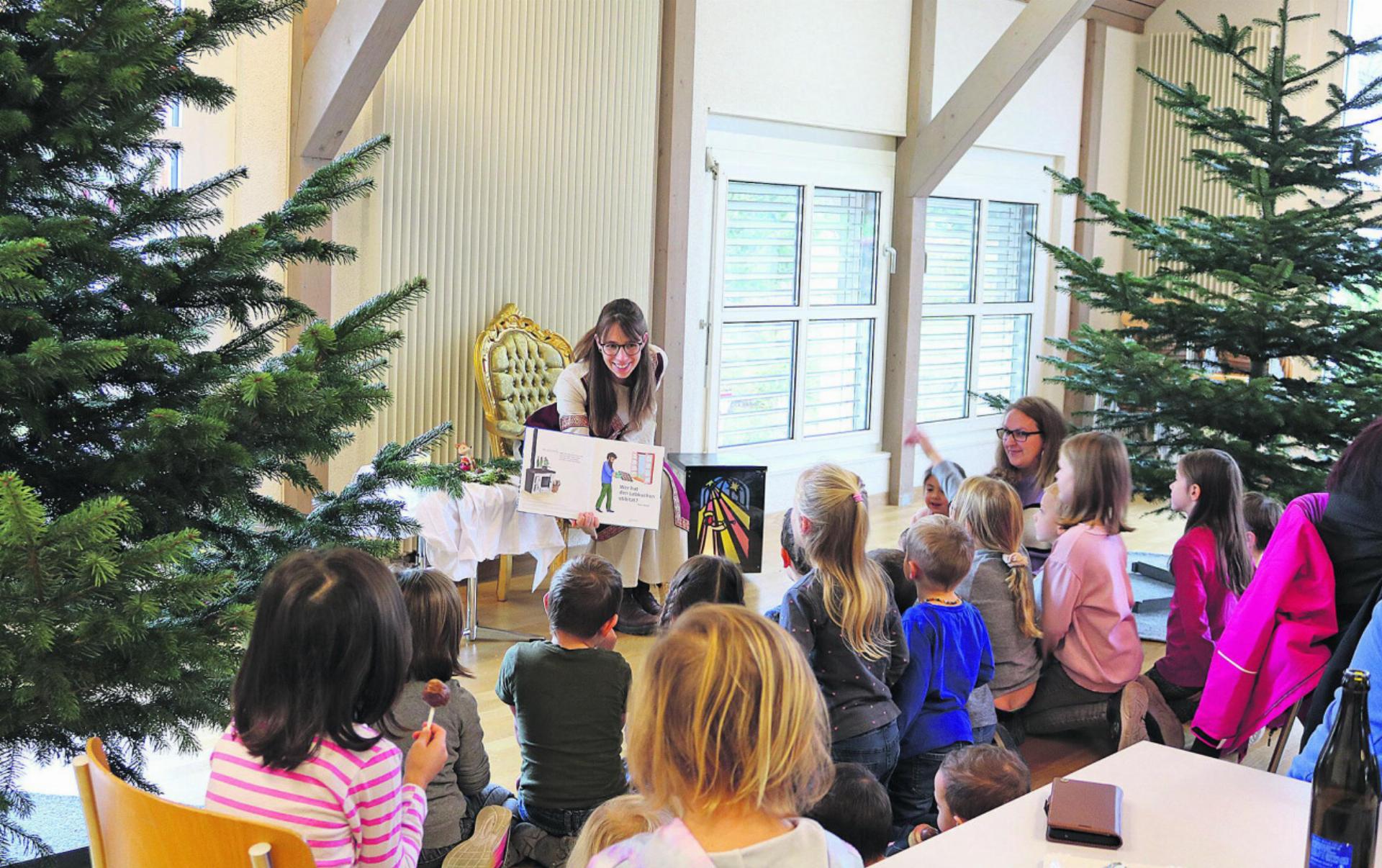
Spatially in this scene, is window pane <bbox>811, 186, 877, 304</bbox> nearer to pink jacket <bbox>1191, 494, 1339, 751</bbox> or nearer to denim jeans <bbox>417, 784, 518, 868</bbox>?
pink jacket <bbox>1191, 494, 1339, 751</bbox>

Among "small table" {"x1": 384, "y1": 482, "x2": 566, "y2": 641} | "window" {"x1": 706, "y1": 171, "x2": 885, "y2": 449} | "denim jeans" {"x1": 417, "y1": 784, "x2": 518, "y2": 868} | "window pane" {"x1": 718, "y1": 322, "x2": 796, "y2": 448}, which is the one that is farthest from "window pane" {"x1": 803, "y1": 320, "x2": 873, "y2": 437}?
"denim jeans" {"x1": 417, "y1": 784, "x2": 518, "y2": 868}

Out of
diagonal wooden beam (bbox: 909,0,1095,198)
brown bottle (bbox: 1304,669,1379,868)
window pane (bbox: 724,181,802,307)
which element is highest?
diagonal wooden beam (bbox: 909,0,1095,198)

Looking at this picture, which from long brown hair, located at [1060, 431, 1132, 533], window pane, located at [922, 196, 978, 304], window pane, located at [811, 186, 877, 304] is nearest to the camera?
long brown hair, located at [1060, 431, 1132, 533]

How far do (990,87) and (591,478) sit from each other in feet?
13.1

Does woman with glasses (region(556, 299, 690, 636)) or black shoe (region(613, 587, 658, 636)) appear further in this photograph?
black shoe (region(613, 587, 658, 636))

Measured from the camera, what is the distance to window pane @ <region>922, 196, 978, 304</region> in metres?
8.53

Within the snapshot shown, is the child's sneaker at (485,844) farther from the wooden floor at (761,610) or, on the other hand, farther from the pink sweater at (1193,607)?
the pink sweater at (1193,607)

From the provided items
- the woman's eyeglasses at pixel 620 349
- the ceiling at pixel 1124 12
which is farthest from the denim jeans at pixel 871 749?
the ceiling at pixel 1124 12

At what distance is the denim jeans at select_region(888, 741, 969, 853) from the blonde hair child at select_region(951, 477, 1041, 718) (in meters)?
0.59

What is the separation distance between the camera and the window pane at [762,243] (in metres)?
7.18

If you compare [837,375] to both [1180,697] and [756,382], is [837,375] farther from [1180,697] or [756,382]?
[1180,697]

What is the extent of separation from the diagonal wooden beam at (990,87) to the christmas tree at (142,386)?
523 cm

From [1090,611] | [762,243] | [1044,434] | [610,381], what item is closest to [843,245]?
[762,243]

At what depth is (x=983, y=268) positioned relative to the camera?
8.91m
